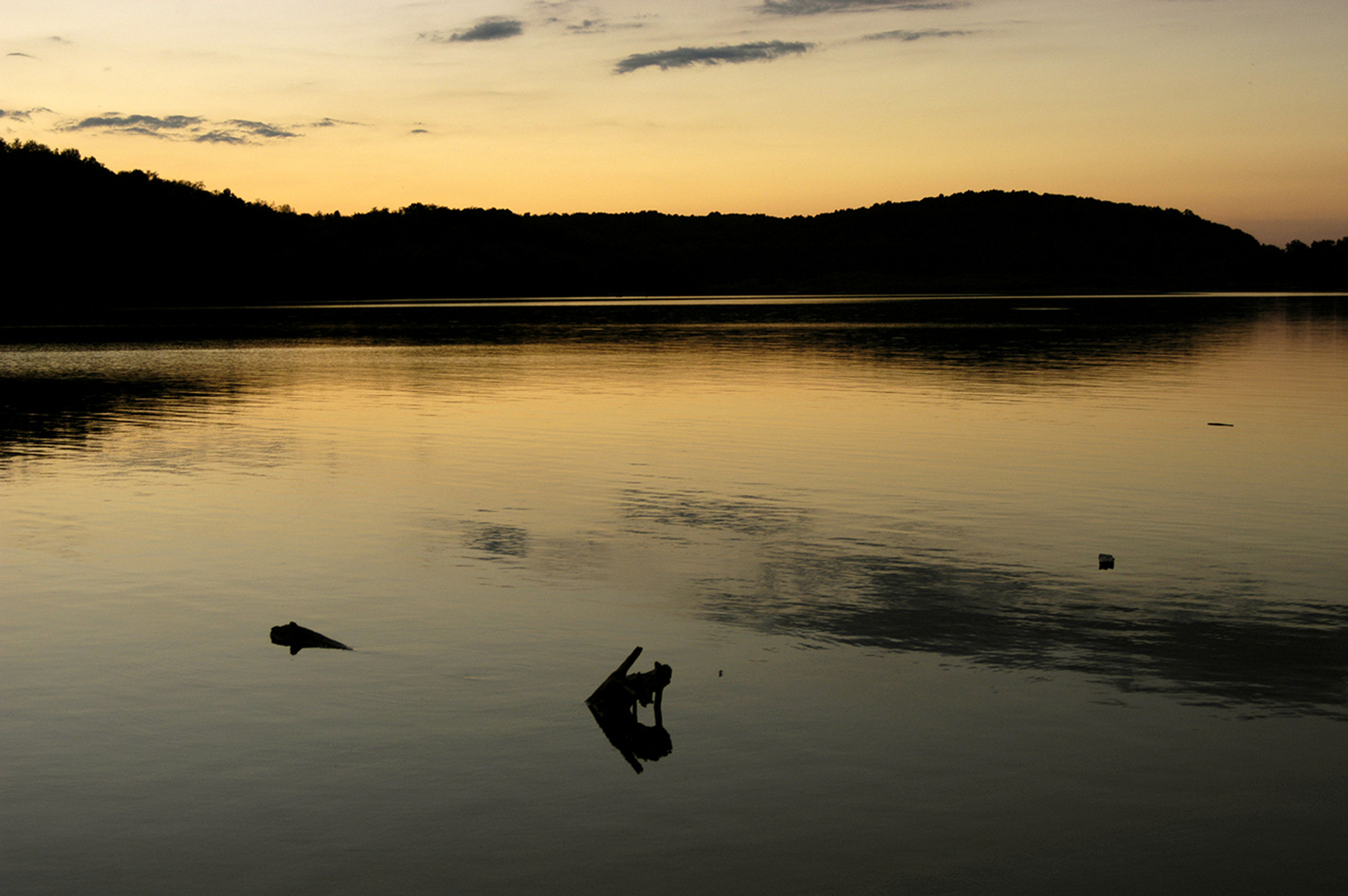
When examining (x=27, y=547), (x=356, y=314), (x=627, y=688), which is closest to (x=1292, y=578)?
(x=627, y=688)

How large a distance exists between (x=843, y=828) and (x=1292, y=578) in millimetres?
10409

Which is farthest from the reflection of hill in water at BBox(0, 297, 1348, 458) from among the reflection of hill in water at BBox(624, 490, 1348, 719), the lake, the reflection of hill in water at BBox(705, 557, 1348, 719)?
the reflection of hill in water at BBox(705, 557, 1348, 719)

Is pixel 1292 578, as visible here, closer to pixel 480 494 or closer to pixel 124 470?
pixel 480 494

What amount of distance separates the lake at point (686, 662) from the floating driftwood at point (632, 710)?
0.31 ft

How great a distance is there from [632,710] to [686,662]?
72.7 inches

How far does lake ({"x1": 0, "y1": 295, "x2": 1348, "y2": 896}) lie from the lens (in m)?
9.34

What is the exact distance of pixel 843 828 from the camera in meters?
9.61

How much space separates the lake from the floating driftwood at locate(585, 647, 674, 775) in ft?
0.31

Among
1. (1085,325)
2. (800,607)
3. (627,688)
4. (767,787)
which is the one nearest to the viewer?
(767,787)

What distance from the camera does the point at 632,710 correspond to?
11922 millimetres

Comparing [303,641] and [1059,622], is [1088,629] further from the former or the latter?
[303,641]

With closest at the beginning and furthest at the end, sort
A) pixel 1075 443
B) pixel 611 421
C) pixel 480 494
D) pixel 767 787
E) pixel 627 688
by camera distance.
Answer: pixel 767 787 → pixel 627 688 → pixel 480 494 → pixel 1075 443 → pixel 611 421

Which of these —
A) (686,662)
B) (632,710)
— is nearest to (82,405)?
(686,662)

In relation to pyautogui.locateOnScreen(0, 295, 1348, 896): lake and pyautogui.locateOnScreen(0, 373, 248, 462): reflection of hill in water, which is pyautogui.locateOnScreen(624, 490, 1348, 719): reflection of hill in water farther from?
pyautogui.locateOnScreen(0, 373, 248, 462): reflection of hill in water
